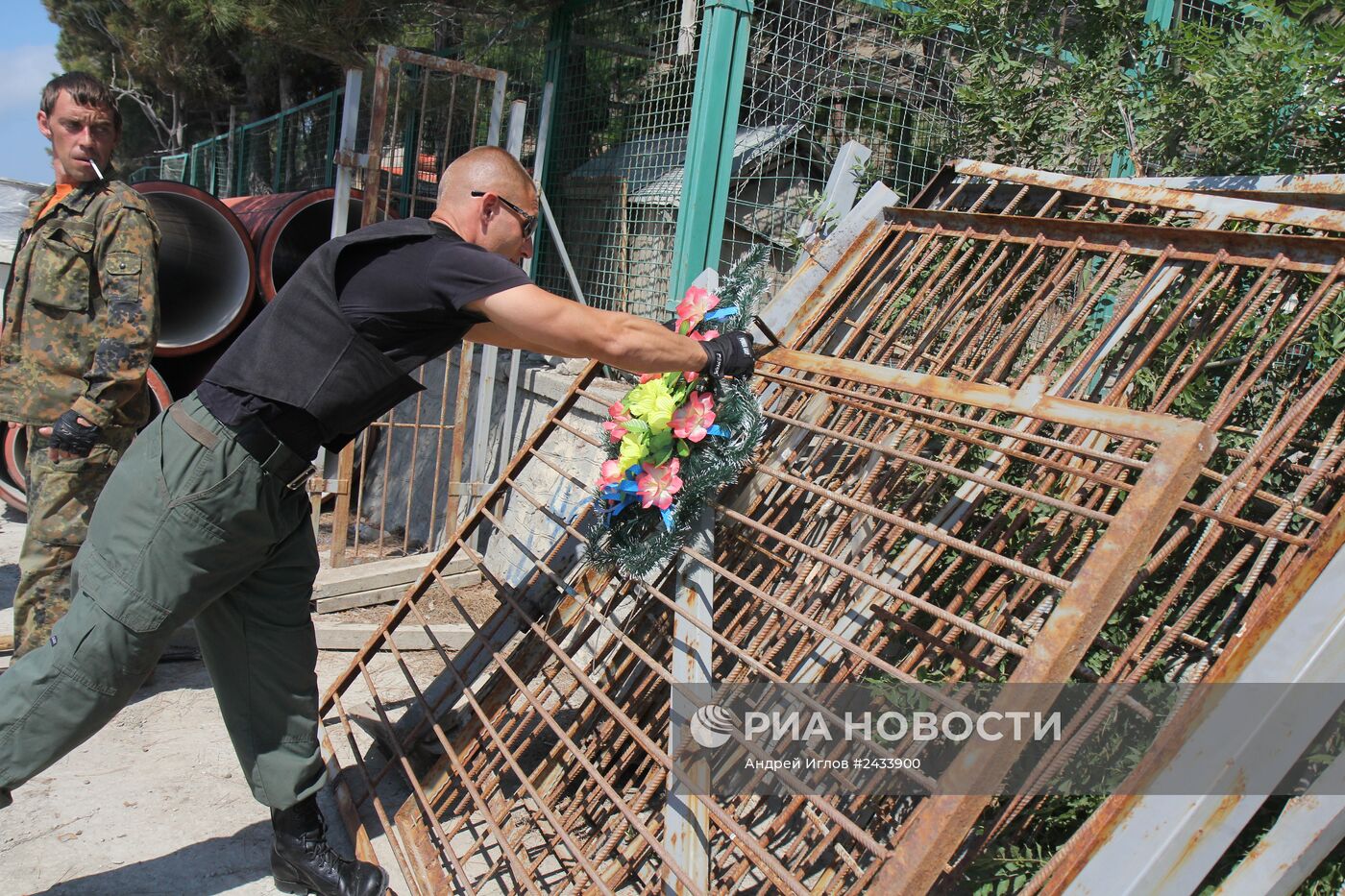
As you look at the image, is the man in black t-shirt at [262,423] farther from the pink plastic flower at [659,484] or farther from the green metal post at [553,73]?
the green metal post at [553,73]

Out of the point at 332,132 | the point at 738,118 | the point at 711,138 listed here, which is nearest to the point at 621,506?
the point at 711,138

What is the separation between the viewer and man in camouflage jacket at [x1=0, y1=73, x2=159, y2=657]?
3.16m

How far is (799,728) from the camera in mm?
2297

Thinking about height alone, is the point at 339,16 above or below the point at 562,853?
above

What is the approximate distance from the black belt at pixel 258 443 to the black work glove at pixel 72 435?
1.04 meters

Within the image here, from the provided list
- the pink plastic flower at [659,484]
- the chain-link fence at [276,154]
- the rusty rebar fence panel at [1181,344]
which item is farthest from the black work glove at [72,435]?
the chain-link fence at [276,154]

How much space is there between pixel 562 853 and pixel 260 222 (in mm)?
4869

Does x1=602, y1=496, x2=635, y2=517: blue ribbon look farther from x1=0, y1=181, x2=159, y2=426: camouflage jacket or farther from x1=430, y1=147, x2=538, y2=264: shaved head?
x1=0, y1=181, x2=159, y2=426: camouflage jacket

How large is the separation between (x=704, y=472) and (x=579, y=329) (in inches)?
19.7

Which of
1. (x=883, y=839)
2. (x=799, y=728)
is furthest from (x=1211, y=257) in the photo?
(x=883, y=839)

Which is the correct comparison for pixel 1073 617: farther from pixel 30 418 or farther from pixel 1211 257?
pixel 30 418

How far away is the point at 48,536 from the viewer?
3.15 meters

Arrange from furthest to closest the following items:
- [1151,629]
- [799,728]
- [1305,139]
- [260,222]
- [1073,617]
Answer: [260,222] → [1305,139] → [799,728] → [1151,629] → [1073,617]

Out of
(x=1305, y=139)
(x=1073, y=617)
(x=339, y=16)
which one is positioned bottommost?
(x=1073, y=617)
